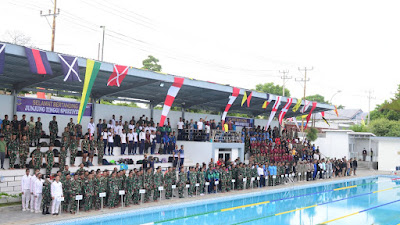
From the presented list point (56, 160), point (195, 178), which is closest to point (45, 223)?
point (56, 160)

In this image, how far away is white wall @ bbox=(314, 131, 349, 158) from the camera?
38.9 m

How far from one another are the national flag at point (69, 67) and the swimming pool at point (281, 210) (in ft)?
17.3

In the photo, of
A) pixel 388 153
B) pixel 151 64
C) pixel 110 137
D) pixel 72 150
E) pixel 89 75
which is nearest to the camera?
pixel 89 75

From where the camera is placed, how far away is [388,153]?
37.2 m

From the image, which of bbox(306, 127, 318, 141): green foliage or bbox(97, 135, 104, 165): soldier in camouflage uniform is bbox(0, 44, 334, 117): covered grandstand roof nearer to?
bbox(97, 135, 104, 165): soldier in camouflage uniform

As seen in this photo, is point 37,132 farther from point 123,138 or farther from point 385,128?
point 385,128

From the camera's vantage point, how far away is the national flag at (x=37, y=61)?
13.3 metres

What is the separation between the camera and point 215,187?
19109 mm

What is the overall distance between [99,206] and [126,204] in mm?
1162

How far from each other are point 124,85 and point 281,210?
994 cm

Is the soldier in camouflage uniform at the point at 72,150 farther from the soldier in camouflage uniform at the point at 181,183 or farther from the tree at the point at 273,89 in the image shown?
the tree at the point at 273,89

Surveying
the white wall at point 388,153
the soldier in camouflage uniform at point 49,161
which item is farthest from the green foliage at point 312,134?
the soldier in camouflage uniform at point 49,161

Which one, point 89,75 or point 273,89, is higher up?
point 273,89

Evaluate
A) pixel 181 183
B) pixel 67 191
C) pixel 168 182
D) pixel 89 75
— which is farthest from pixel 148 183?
pixel 89 75
